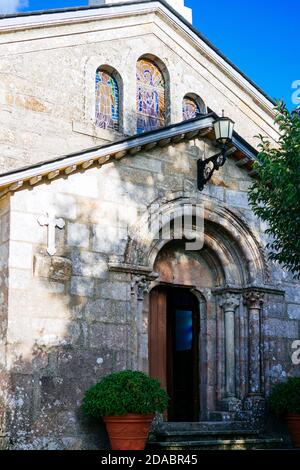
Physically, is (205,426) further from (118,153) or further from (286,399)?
(118,153)

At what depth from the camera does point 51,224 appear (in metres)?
12.3

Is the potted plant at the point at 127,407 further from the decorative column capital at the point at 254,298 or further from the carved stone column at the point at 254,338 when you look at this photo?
the decorative column capital at the point at 254,298

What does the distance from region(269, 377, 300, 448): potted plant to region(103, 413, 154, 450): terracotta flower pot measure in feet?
10.1

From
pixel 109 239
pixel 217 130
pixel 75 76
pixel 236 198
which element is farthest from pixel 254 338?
pixel 75 76

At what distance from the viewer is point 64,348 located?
12078mm

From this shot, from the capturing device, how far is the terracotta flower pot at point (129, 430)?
37.8ft

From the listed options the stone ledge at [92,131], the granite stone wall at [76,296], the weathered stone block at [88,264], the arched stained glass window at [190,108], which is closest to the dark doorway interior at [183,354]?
the granite stone wall at [76,296]

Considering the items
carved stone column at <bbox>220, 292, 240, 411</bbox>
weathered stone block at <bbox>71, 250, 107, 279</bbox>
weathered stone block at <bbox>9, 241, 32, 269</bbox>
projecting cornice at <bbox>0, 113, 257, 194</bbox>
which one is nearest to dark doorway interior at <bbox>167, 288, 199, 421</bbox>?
carved stone column at <bbox>220, 292, 240, 411</bbox>

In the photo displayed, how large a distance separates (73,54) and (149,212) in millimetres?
4857

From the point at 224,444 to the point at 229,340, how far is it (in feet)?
7.33

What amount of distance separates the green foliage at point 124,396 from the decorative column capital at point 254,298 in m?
3.35

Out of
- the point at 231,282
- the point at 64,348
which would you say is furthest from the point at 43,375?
the point at 231,282

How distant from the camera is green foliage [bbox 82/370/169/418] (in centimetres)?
1145

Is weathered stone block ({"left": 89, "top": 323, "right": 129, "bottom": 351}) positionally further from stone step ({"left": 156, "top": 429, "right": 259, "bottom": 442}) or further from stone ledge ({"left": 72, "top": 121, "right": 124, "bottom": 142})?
stone ledge ({"left": 72, "top": 121, "right": 124, "bottom": 142})
